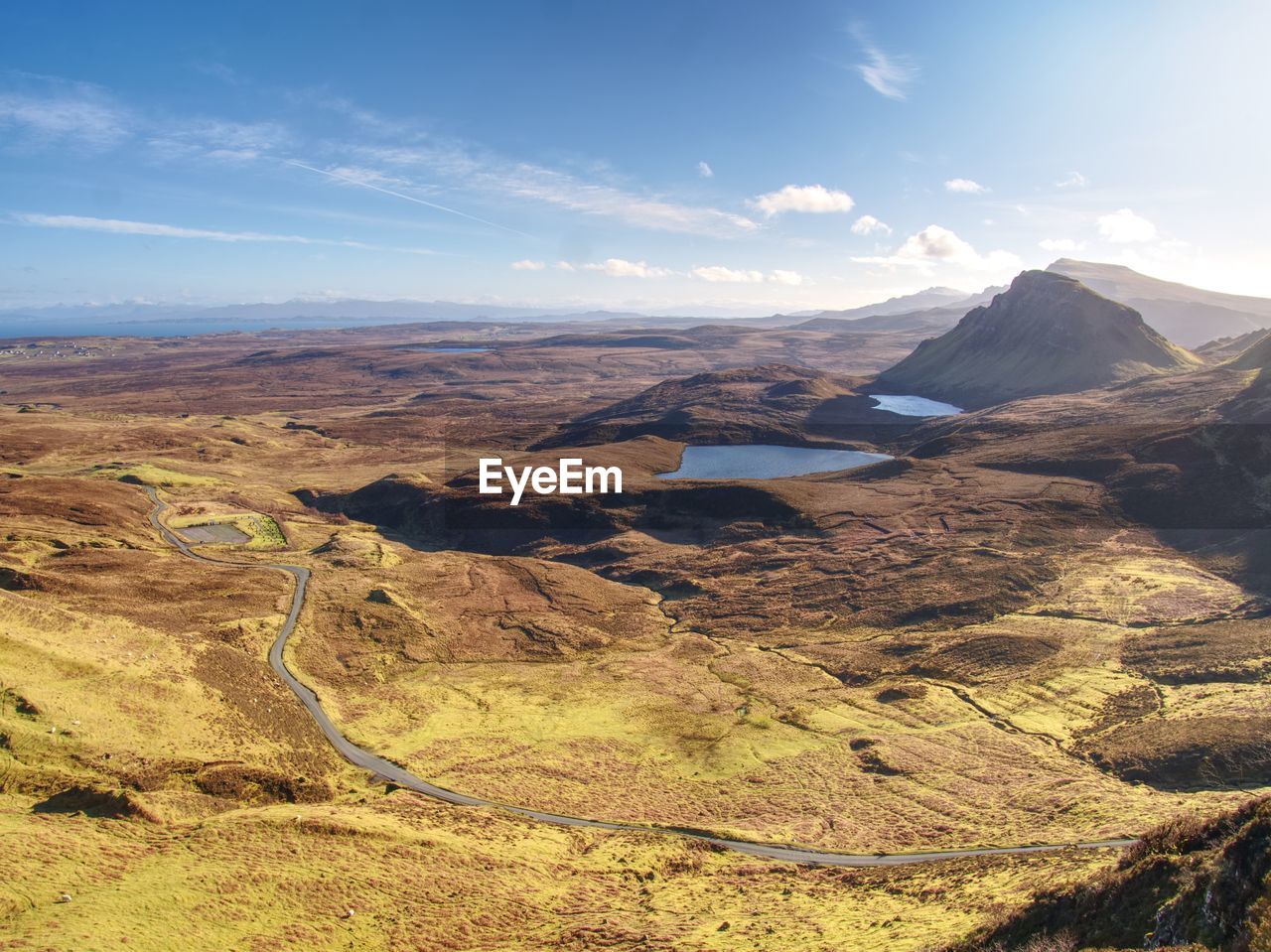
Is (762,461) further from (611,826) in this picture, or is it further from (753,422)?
(611,826)

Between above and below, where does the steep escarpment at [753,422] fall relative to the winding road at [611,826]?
above

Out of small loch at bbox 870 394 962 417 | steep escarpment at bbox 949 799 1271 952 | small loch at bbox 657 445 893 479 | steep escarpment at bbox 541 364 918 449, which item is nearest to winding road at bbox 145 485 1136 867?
steep escarpment at bbox 949 799 1271 952

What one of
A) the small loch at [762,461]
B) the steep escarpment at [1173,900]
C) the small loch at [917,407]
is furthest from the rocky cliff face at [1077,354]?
the steep escarpment at [1173,900]

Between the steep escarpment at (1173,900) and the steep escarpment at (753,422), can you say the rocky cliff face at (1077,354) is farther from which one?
the steep escarpment at (1173,900)

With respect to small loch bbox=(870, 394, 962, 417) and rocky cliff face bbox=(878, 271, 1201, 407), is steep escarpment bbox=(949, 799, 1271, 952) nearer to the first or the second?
small loch bbox=(870, 394, 962, 417)

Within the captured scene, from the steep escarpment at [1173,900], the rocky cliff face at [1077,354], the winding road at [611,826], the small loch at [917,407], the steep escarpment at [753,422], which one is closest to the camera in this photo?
the steep escarpment at [1173,900]

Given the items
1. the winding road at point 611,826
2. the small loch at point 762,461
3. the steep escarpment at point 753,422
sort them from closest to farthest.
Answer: the winding road at point 611,826 < the small loch at point 762,461 < the steep escarpment at point 753,422

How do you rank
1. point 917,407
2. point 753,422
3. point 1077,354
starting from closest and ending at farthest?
point 753,422 → point 1077,354 → point 917,407

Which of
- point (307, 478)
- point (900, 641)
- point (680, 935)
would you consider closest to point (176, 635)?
point (680, 935)

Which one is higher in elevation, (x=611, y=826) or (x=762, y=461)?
(x=762, y=461)

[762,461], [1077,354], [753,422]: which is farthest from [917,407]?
[762,461]

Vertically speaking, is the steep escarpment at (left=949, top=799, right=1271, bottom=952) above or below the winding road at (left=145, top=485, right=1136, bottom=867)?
above

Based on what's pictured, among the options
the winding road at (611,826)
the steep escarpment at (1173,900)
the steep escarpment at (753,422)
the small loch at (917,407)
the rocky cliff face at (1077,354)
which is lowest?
the winding road at (611,826)
